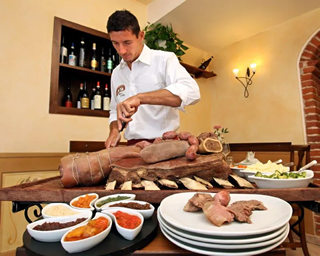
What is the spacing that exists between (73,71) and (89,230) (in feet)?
7.69

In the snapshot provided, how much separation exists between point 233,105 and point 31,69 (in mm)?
3036

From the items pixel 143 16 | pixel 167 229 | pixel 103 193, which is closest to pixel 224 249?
pixel 167 229

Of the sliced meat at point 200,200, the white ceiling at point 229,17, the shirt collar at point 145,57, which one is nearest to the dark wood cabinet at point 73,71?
the white ceiling at point 229,17

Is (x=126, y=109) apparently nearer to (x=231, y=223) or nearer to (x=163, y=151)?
(x=163, y=151)

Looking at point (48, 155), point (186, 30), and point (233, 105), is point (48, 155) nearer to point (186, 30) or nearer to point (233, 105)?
point (186, 30)

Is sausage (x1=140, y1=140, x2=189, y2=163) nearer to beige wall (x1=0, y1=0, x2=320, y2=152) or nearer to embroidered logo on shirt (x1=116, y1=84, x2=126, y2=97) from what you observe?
embroidered logo on shirt (x1=116, y1=84, x2=126, y2=97)

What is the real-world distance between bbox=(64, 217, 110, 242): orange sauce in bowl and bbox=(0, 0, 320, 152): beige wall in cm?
190

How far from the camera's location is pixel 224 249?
46cm

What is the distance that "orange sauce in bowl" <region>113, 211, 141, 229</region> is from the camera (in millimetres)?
579

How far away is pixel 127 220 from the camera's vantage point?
60 centimetres

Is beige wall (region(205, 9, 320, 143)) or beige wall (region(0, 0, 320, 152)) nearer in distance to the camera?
beige wall (region(0, 0, 320, 152))

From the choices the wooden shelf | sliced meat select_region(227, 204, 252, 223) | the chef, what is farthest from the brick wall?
sliced meat select_region(227, 204, 252, 223)

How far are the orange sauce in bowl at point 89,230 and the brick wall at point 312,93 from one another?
301cm

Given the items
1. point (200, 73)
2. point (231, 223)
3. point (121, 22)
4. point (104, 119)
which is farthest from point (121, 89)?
point (200, 73)
